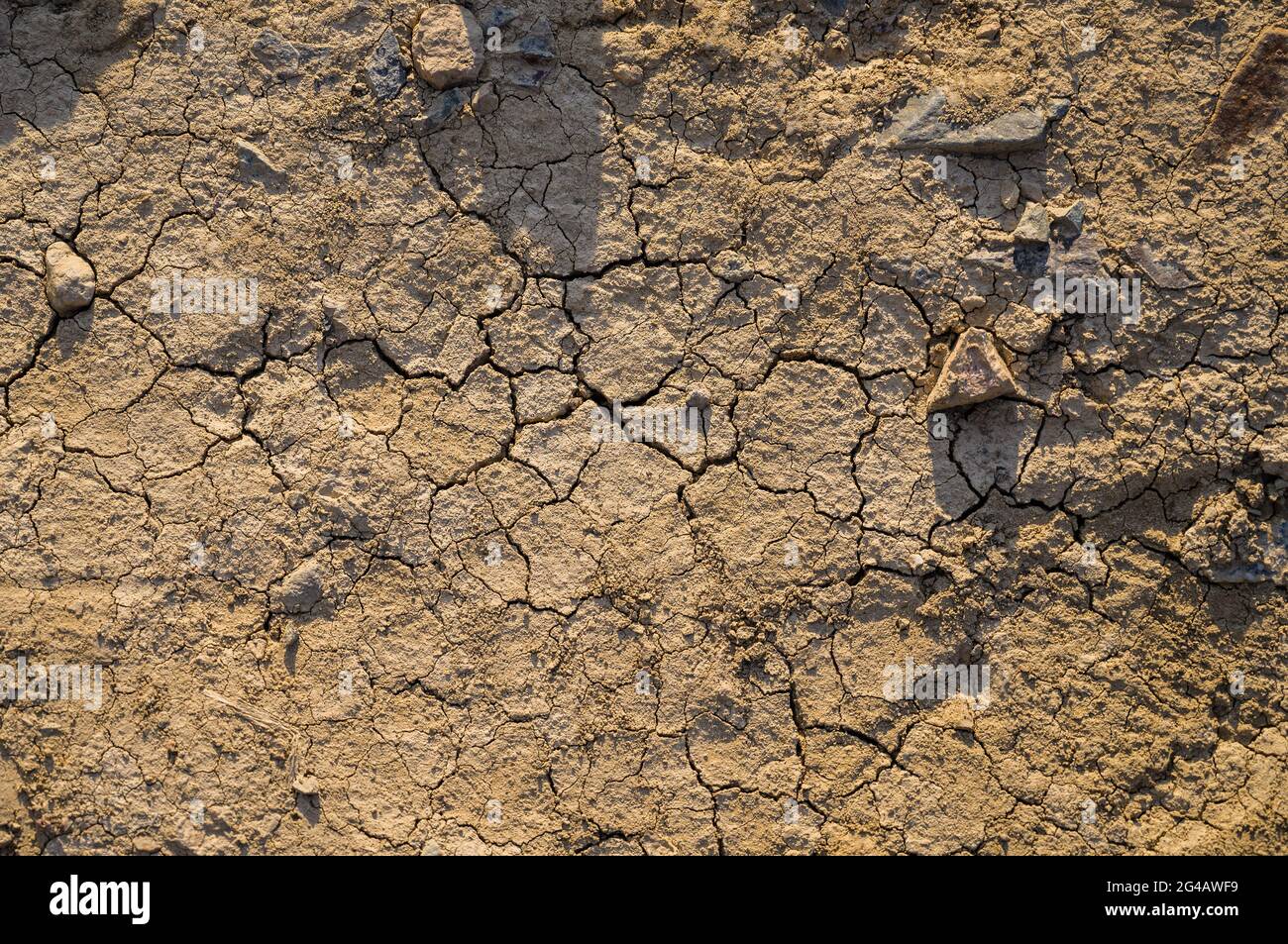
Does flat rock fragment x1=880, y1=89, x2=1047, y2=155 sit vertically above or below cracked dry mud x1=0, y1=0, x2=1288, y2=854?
above

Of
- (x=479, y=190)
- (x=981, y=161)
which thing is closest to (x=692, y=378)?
(x=479, y=190)

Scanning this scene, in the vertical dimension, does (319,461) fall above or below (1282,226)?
below

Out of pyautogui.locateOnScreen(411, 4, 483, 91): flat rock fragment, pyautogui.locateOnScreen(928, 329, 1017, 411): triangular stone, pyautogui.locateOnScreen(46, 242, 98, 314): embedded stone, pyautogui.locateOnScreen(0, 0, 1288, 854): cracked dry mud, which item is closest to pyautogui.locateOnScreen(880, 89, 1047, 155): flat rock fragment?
pyautogui.locateOnScreen(0, 0, 1288, 854): cracked dry mud

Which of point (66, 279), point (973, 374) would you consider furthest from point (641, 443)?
point (66, 279)

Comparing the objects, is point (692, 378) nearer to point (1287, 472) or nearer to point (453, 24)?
point (453, 24)

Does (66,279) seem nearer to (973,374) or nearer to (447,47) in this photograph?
(447,47)

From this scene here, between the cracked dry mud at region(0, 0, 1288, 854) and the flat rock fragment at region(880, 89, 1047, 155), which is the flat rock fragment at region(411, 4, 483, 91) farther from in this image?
the flat rock fragment at region(880, 89, 1047, 155)
